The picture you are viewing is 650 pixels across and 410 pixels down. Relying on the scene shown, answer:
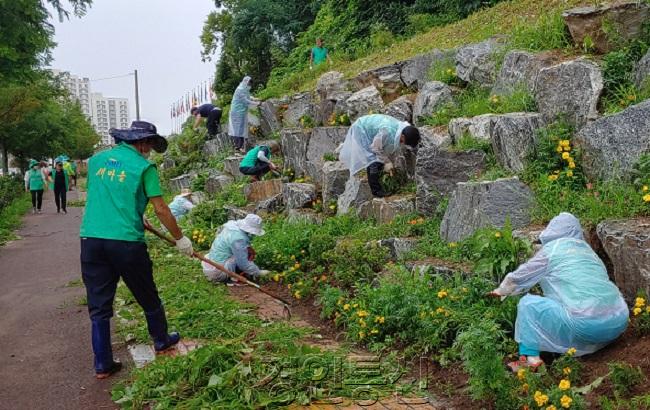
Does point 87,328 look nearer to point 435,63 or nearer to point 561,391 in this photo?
point 561,391

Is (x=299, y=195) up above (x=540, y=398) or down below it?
above

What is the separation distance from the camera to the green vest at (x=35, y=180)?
17289 millimetres

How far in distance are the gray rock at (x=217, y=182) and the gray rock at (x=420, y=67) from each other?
4.64 m

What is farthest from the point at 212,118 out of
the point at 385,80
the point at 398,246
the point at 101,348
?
the point at 101,348

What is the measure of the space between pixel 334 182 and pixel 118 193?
4.90 meters

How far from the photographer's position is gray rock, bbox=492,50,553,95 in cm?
734

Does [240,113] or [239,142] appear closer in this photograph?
[240,113]

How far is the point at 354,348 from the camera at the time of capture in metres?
5.09

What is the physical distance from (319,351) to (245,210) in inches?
260

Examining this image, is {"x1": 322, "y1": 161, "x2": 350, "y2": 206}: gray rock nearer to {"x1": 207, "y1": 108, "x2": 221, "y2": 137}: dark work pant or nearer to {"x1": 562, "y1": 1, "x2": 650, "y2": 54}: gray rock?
{"x1": 562, "y1": 1, "x2": 650, "y2": 54}: gray rock

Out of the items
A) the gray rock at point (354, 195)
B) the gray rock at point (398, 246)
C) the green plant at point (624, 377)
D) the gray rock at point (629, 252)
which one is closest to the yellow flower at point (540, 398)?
the green plant at point (624, 377)

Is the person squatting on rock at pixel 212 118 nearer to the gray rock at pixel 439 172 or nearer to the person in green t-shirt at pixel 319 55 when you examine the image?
the person in green t-shirt at pixel 319 55

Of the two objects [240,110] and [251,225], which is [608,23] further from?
[240,110]

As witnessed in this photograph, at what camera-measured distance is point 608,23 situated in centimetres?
693
